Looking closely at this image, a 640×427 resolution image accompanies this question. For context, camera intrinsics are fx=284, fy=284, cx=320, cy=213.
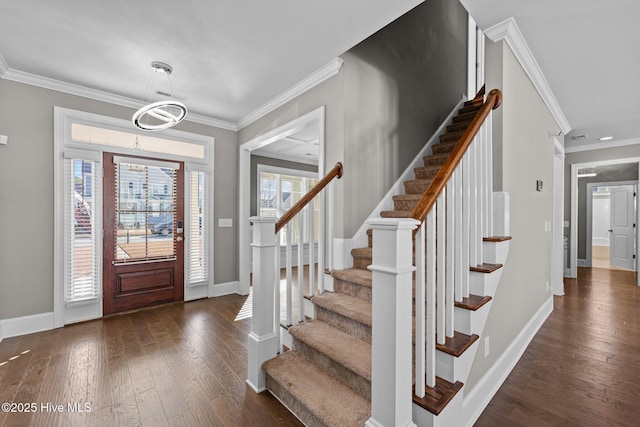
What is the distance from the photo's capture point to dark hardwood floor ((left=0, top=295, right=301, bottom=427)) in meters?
1.72

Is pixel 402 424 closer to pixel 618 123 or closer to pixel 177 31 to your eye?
pixel 177 31

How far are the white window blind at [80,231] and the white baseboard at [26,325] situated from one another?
246mm

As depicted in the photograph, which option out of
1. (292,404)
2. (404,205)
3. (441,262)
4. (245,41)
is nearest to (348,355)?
(292,404)

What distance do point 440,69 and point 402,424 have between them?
409 cm

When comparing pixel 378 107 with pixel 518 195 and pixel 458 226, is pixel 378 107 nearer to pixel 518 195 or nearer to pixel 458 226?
pixel 518 195

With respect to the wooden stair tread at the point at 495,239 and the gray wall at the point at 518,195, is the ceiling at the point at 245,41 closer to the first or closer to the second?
the gray wall at the point at 518,195

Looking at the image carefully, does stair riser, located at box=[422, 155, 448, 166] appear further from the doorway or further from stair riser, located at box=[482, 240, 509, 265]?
the doorway

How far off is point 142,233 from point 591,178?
895 centimetres

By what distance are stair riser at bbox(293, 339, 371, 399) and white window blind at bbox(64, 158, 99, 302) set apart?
8.75ft

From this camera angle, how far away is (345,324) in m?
2.00

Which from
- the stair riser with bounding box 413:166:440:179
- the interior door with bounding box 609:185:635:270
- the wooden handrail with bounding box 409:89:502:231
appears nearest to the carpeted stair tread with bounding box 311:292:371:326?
the wooden handrail with bounding box 409:89:502:231

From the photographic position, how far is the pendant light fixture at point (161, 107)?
239 centimetres

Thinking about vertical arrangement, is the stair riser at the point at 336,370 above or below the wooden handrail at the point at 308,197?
below

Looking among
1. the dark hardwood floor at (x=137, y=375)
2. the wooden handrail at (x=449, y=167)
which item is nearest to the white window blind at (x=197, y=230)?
the dark hardwood floor at (x=137, y=375)
